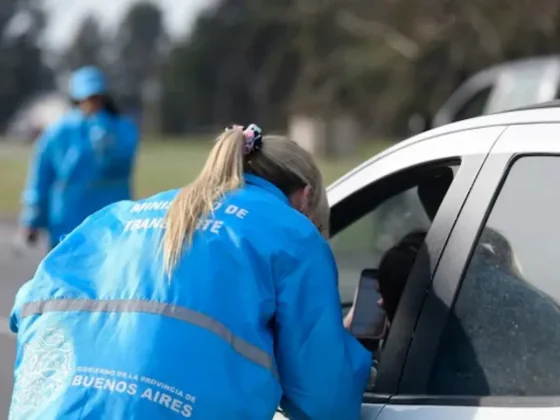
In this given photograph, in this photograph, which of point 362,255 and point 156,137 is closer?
point 362,255

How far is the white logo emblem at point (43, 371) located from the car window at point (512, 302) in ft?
2.56

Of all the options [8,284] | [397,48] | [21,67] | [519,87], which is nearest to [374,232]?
[8,284]

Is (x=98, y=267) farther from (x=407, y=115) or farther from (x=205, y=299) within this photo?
(x=407, y=115)

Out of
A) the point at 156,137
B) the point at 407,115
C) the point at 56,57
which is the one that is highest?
the point at 56,57

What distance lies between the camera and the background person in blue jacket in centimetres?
656

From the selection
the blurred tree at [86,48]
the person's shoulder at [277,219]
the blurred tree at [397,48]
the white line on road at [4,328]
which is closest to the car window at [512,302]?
the person's shoulder at [277,219]

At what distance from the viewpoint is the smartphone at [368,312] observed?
10.2ft

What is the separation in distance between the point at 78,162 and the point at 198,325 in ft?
14.8

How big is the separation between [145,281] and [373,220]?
2.01 m

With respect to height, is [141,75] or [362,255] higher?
[141,75]

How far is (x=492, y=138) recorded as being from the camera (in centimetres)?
231

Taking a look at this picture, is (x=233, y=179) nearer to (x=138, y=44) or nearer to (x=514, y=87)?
(x=514, y=87)

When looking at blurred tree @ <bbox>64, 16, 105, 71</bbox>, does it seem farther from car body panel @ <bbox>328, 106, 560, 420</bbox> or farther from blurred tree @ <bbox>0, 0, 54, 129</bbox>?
car body panel @ <bbox>328, 106, 560, 420</bbox>

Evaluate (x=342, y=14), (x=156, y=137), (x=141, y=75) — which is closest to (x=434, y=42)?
(x=342, y=14)
